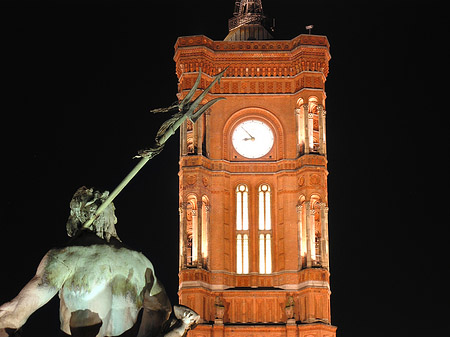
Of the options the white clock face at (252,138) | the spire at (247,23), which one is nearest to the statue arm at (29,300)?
the white clock face at (252,138)

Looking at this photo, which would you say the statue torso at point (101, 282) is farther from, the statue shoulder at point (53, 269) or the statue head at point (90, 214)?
the statue head at point (90, 214)

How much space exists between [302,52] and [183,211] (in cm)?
916

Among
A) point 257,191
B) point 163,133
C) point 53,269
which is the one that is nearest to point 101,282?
point 53,269

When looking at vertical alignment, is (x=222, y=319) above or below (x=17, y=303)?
above

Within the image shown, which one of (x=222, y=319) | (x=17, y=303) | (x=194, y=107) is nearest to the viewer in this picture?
(x=17, y=303)

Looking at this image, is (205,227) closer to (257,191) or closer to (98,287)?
(257,191)

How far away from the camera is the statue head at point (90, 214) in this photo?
326 inches

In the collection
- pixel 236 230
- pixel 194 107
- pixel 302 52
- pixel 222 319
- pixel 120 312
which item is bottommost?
pixel 120 312

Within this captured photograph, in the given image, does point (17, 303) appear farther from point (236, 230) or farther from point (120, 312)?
point (236, 230)

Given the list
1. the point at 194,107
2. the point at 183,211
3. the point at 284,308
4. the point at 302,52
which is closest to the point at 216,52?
the point at 302,52

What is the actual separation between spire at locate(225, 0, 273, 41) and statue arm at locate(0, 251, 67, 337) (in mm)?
56550

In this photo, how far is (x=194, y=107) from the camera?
865 cm

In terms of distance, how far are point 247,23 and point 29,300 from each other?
57.4 metres

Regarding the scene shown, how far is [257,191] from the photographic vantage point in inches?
2405
